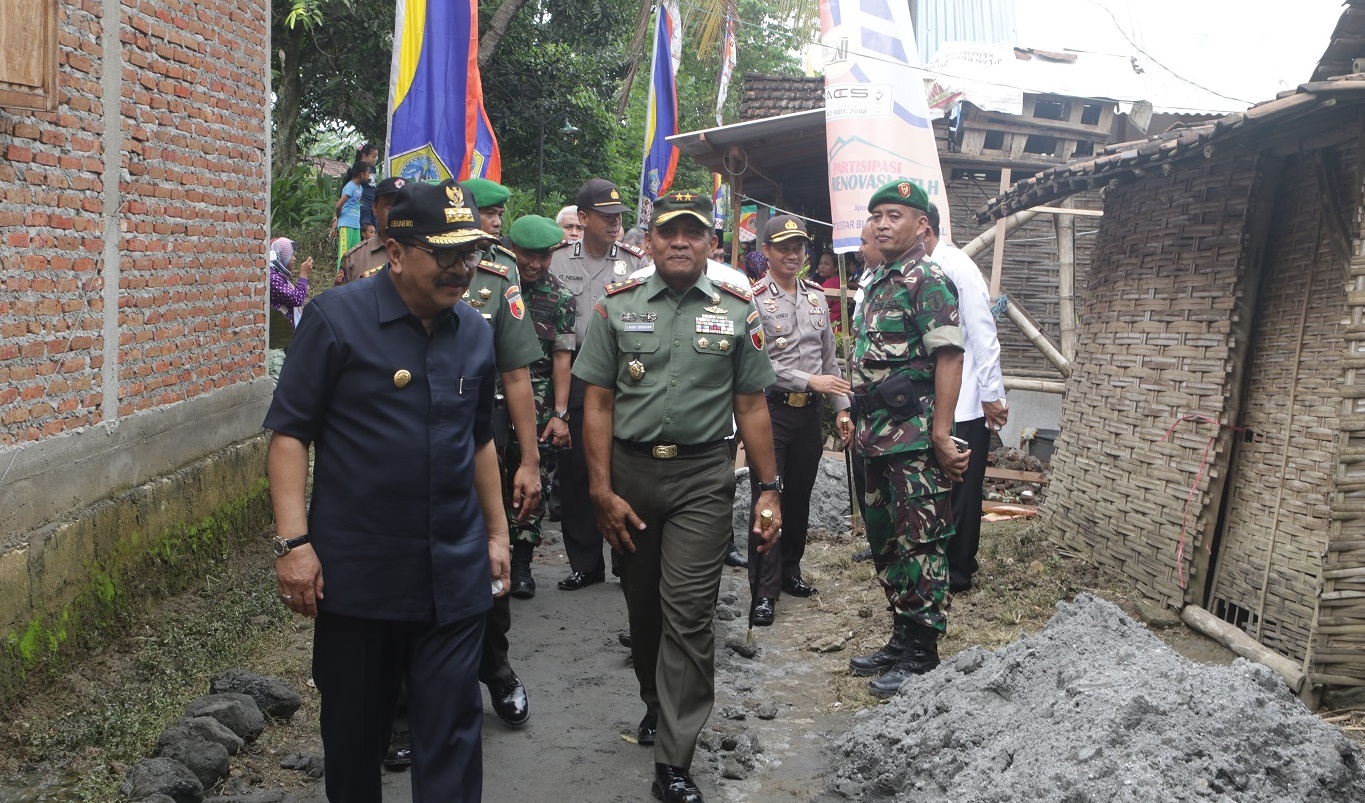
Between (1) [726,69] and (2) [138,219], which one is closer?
(2) [138,219]

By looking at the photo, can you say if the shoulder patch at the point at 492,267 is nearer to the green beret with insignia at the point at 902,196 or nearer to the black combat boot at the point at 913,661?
the green beret with insignia at the point at 902,196

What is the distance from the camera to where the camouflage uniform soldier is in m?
5.71

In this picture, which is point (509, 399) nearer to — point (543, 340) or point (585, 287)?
point (543, 340)

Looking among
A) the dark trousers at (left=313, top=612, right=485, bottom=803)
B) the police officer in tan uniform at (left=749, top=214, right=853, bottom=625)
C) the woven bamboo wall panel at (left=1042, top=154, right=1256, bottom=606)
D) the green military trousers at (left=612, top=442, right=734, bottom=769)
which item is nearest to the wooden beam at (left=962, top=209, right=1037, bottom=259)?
the woven bamboo wall panel at (left=1042, top=154, right=1256, bottom=606)

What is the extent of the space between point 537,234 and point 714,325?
7.77 ft

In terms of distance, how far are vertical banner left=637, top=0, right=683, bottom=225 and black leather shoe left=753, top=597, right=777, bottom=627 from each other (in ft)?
26.3

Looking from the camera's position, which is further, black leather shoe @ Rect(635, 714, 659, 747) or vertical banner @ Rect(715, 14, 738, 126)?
vertical banner @ Rect(715, 14, 738, 126)

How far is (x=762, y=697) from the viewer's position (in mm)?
5883

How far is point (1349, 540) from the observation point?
5305mm

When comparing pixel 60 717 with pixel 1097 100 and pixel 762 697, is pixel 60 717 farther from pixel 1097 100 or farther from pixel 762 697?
pixel 1097 100

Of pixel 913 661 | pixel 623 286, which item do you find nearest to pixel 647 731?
pixel 913 661

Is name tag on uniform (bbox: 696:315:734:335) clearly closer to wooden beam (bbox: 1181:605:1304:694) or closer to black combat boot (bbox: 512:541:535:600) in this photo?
wooden beam (bbox: 1181:605:1304:694)

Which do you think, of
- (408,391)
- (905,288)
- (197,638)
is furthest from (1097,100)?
(408,391)

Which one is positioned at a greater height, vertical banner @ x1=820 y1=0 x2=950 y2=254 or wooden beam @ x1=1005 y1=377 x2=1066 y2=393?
vertical banner @ x1=820 y1=0 x2=950 y2=254
